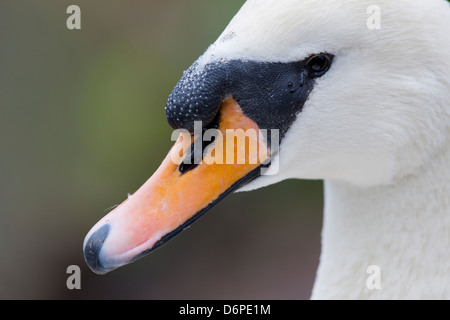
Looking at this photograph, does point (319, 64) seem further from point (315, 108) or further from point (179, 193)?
point (179, 193)

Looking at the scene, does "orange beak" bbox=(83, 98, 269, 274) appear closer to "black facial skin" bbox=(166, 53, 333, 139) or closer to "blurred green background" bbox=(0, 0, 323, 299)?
"black facial skin" bbox=(166, 53, 333, 139)

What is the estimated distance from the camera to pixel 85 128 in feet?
13.2

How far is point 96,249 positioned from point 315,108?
1.89 ft

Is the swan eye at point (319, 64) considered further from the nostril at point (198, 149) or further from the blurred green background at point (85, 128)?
the blurred green background at point (85, 128)

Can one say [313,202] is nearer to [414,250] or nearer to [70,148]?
[70,148]

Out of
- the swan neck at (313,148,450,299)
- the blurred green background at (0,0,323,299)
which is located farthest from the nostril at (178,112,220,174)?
the blurred green background at (0,0,323,299)

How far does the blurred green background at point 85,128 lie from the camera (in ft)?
13.0

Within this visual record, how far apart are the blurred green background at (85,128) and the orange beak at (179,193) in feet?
7.83

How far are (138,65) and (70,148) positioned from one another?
632 mm

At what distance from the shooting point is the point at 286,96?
5.13 ft

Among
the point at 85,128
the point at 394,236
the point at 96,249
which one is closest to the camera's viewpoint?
the point at 96,249

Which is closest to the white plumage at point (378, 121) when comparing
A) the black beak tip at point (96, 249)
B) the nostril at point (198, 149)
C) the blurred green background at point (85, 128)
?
the nostril at point (198, 149)

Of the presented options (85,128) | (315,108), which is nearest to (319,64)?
(315,108)
